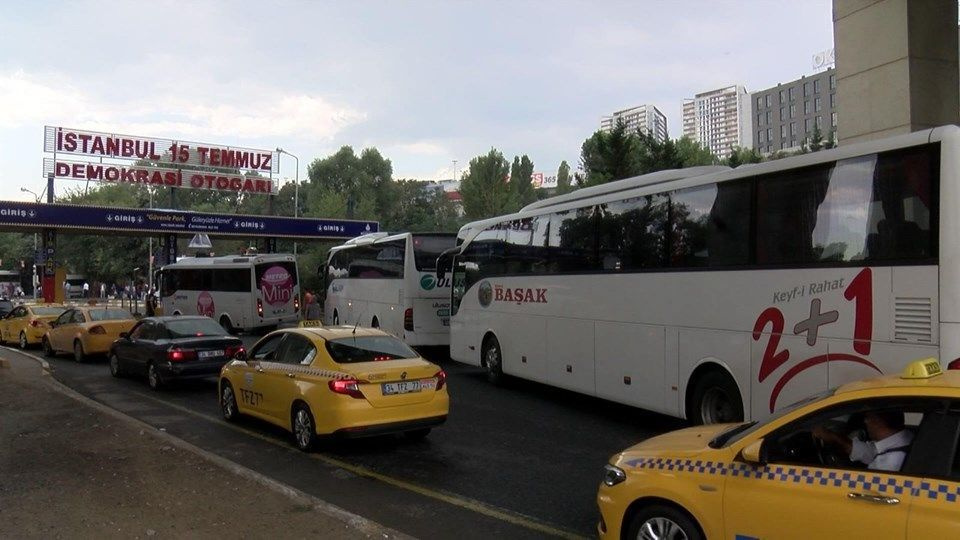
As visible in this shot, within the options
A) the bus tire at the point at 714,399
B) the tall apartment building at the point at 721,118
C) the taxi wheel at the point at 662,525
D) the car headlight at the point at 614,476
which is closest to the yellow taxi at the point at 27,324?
the bus tire at the point at 714,399

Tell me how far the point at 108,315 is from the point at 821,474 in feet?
65.0

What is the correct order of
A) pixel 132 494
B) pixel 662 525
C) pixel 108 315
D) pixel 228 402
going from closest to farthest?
pixel 662 525
pixel 132 494
pixel 228 402
pixel 108 315

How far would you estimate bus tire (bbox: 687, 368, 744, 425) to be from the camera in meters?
8.64

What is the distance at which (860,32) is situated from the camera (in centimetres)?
1482

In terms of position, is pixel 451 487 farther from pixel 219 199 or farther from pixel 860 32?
pixel 219 199

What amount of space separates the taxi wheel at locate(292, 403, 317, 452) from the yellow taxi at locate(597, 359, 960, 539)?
15.0 ft

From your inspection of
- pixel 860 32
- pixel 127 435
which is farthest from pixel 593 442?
Result: pixel 860 32

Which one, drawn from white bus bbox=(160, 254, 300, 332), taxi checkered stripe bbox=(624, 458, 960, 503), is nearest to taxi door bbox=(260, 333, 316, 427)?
taxi checkered stripe bbox=(624, 458, 960, 503)

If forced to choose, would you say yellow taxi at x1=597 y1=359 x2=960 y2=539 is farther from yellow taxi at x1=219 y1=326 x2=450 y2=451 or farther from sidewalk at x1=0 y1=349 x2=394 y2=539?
yellow taxi at x1=219 y1=326 x2=450 y2=451

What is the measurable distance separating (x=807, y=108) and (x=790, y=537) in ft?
451

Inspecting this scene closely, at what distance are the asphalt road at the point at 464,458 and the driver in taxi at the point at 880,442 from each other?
2.42m

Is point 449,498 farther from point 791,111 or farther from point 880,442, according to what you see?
point 791,111

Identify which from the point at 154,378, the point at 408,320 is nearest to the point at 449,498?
the point at 154,378

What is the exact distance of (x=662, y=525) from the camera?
4.57 m
